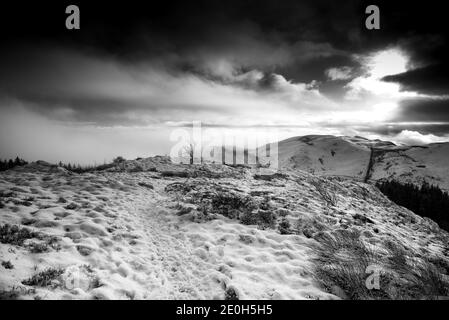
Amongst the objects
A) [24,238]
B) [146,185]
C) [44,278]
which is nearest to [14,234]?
[24,238]

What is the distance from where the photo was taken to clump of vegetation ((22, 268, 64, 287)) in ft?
20.3

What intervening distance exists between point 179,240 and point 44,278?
4931 millimetres

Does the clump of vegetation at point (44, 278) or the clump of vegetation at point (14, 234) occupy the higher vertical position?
the clump of vegetation at point (14, 234)

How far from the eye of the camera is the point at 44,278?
6395 mm

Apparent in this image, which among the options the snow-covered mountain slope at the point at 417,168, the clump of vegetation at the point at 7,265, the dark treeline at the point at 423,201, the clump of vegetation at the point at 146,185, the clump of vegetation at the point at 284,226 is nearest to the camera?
the clump of vegetation at the point at 7,265

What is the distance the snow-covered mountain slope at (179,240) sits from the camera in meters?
7.09

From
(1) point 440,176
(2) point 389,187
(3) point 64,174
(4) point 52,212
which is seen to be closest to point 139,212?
(4) point 52,212

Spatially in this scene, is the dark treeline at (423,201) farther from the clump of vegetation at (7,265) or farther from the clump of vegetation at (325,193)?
the clump of vegetation at (7,265)

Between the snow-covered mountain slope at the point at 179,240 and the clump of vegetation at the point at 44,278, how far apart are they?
0.07 ft

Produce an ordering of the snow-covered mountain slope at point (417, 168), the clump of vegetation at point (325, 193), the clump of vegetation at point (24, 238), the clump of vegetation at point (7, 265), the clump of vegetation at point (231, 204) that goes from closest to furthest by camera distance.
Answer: the clump of vegetation at point (7, 265) → the clump of vegetation at point (24, 238) → the clump of vegetation at point (231, 204) → the clump of vegetation at point (325, 193) → the snow-covered mountain slope at point (417, 168)

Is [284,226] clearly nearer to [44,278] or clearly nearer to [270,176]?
[44,278]

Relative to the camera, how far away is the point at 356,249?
393 inches

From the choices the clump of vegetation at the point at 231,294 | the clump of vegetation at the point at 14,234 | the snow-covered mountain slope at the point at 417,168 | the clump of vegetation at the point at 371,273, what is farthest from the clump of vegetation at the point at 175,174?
the snow-covered mountain slope at the point at 417,168
